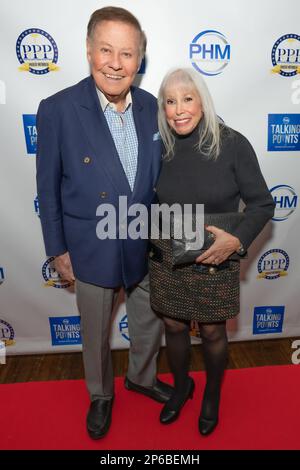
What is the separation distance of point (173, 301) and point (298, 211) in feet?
3.81

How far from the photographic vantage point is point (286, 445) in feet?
5.46

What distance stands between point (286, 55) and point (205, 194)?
3.59 feet

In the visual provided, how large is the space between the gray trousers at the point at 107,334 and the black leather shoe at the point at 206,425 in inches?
14.0

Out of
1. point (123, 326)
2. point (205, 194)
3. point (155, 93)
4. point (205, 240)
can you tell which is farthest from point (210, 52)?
point (123, 326)

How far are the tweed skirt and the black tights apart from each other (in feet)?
0.30

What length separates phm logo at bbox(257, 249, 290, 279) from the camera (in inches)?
95.7

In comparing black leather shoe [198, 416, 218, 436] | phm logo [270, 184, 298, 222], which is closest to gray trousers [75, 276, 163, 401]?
black leather shoe [198, 416, 218, 436]

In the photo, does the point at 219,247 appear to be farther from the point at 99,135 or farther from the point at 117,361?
the point at 117,361

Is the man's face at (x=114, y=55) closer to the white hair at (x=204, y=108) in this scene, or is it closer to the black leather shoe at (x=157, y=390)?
the white hair at (x=204, y=108)

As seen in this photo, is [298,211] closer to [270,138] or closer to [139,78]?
[270,138]

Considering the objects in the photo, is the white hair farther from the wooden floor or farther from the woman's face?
the wooden floor

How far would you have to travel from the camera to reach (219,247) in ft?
4.89

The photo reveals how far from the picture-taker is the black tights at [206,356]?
1.66 meters

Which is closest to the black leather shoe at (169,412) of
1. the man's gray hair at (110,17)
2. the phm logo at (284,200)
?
the phm logo at (284,200)
